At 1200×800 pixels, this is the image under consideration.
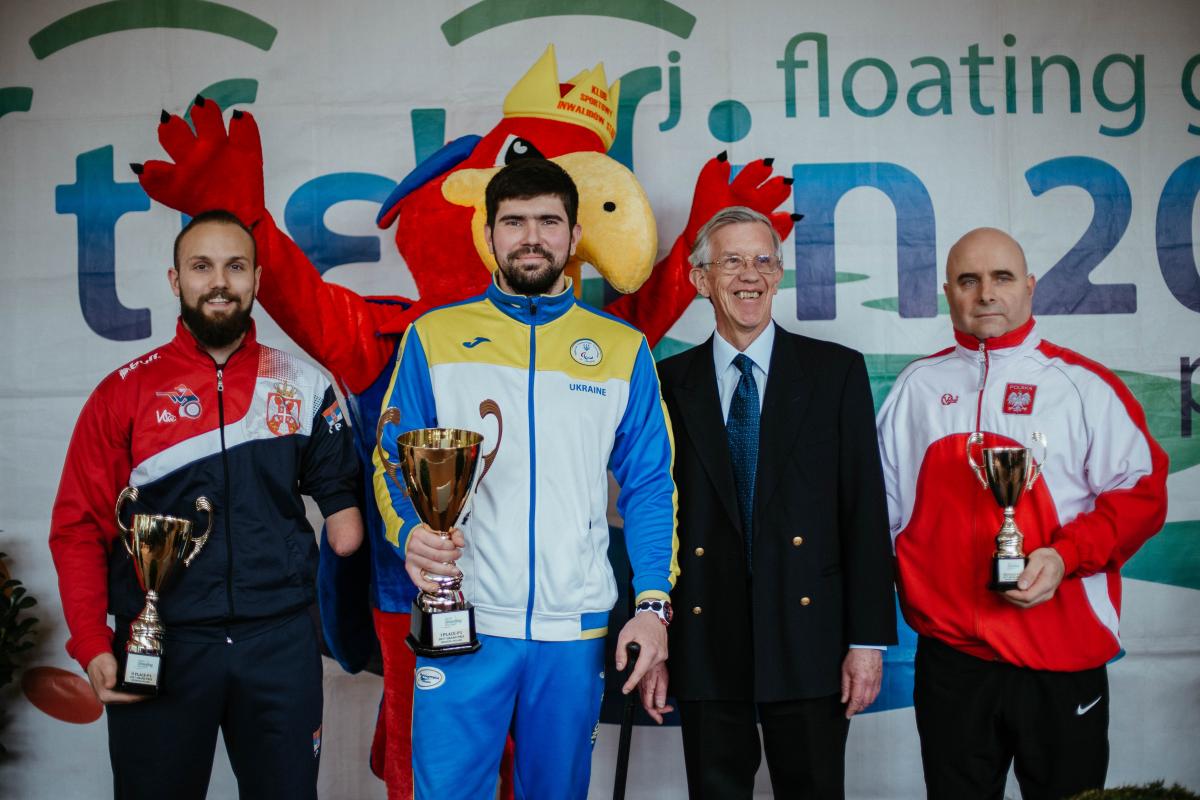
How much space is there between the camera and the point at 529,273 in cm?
197

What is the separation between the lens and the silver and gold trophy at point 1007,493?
2.04 meters

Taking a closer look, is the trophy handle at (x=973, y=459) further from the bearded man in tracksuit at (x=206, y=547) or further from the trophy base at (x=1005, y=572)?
the bearded man in tracksuit at (x=206, y=547)

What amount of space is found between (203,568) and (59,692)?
164 centimetres

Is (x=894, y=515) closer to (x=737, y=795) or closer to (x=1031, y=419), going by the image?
(x=1031, y=419)

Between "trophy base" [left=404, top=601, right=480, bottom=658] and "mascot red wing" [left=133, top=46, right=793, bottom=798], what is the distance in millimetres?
721

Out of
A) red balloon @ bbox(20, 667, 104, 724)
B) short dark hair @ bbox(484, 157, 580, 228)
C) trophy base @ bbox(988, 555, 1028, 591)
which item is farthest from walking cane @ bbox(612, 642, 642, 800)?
red balloon @ bbox(20, 667, 104, 724)

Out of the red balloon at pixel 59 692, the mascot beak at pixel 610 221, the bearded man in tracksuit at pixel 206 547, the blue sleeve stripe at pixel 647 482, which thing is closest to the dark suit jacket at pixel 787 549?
the blue sleeve stripe at pixel 647 482

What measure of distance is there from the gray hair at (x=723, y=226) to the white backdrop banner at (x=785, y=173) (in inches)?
33.7

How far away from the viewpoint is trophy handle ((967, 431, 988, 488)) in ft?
6.99

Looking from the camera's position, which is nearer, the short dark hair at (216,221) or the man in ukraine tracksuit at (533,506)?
the man in ukraine tracksuit at (533,506)

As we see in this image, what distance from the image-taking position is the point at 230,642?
6.61ft

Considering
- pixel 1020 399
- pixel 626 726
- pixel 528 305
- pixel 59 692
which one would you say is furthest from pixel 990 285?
pixel 59 692

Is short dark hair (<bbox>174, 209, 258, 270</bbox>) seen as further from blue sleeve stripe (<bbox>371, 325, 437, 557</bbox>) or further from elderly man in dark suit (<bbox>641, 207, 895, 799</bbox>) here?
elderly man in dark suit (<bbox>641, 207, 895, 799</bbox>)

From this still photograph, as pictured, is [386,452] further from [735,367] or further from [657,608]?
[735,367]
